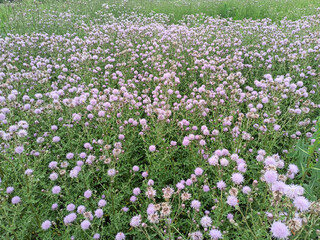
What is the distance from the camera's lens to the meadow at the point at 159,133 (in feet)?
6.67

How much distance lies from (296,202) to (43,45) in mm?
6141

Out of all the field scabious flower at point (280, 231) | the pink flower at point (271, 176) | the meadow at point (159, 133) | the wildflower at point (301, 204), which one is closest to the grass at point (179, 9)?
the meadow at point (159, 133)

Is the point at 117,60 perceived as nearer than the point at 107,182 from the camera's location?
No

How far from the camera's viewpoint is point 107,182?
2.87 metres

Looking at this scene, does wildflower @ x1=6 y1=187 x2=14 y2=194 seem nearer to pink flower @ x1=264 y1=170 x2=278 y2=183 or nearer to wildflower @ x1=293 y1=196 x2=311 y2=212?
pink flower @ x1=264 y1=170 x2=278 y2=183

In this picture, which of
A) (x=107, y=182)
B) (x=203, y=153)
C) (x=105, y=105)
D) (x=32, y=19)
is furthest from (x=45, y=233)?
(x=32, y=19)

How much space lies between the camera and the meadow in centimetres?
203

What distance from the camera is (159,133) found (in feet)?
9.07

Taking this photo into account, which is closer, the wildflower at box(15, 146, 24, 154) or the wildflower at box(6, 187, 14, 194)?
the wildflower at box(15, 146, 24, 154)

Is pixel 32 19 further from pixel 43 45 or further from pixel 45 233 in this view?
pixel 45 233

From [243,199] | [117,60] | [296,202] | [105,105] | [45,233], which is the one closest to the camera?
[296,202]

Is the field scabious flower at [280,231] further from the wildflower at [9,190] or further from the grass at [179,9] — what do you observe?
the grass at [179,9]

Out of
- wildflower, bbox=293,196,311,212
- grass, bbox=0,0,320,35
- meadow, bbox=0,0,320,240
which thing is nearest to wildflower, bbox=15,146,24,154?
meadow, bbox=0,0,320,240

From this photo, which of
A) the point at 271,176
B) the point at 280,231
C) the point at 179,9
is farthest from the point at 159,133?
the point at 179,9
